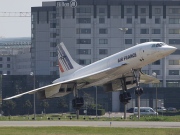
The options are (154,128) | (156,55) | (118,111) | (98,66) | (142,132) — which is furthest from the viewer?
(118,111)

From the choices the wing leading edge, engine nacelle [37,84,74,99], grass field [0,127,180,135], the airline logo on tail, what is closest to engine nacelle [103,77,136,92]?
the wing leading edge

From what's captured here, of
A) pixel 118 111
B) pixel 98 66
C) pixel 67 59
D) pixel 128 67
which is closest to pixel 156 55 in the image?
pixel 128 67

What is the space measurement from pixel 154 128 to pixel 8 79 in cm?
11486

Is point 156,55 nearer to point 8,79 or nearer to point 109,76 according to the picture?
point 109,76

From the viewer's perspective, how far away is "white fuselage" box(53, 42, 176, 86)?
322 ft

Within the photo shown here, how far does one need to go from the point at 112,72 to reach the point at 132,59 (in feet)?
13.2

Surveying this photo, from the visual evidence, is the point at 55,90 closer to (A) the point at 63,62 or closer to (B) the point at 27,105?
(A) the point at 63,62

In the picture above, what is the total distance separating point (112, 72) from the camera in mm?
102938

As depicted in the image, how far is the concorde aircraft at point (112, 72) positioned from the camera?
98938 mm

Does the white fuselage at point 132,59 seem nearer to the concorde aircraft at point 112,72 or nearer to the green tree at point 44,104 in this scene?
the concorde aircraft at point 112,72

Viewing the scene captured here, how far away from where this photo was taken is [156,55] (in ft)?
323

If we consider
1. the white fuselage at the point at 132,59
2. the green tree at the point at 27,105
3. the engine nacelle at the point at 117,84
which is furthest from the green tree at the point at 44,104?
the white fuselage at the point at 132,59

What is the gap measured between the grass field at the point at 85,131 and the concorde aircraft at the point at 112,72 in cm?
1327

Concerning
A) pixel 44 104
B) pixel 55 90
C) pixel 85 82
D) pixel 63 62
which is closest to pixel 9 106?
pixel 44 104
